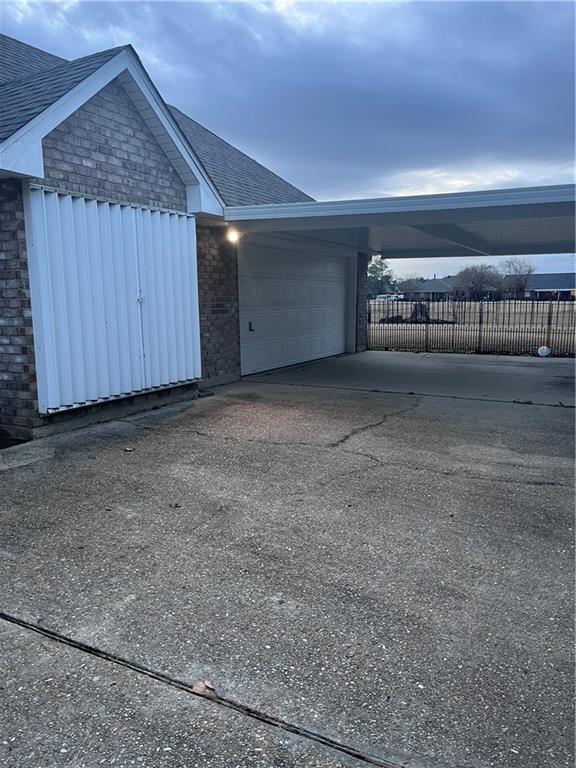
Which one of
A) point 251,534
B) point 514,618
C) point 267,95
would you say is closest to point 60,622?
point 251,534

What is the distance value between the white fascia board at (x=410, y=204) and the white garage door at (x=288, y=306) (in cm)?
231

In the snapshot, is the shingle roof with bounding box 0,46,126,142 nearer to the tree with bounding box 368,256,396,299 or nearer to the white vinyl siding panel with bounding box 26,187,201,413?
the white vinyl siding panel with bounding box 26,187,201,413

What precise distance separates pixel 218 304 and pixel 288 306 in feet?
10.6

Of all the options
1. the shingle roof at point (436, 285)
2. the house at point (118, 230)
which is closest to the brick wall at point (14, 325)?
the house at point (118, 230)

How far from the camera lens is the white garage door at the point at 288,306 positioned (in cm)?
1173

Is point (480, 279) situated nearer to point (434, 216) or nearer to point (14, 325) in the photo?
point (434, 216)

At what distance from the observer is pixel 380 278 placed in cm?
6128

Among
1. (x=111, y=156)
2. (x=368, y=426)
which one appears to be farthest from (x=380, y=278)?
(x=111, y=156)

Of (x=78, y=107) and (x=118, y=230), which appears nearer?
(x=78, y=107)

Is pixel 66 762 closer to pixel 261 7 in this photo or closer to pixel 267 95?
pixel 261 7

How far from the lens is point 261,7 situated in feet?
29.1

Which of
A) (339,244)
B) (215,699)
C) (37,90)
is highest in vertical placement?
(37,90)

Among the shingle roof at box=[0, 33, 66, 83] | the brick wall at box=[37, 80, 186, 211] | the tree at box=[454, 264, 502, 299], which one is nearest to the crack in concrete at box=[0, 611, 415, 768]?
the brick wall at box=[37, 80, 186, 211]

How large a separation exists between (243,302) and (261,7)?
16.6ft
